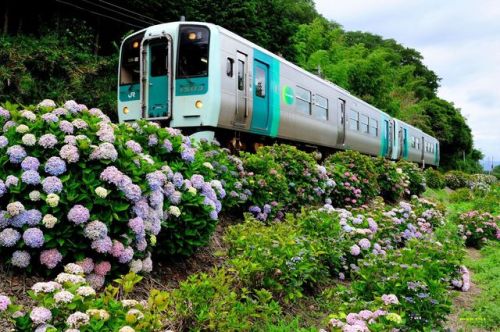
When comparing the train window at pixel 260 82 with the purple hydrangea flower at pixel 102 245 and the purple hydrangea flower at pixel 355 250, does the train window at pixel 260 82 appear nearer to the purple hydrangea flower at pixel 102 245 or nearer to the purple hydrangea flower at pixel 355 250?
the purple hydrangea flower at pixel 355 250

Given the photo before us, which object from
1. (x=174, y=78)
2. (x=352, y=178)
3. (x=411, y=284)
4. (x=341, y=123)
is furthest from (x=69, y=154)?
(x=341, y=123)

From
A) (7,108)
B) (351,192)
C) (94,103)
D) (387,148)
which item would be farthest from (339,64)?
(7,108)

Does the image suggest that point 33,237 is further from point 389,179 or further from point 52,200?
point 389,179

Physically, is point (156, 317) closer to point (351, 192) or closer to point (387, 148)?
point (351, 192)

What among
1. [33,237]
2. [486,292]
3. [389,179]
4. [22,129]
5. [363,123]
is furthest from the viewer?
[363,123]

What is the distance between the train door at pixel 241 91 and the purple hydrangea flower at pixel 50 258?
216 inches

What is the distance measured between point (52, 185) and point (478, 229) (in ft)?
21.4

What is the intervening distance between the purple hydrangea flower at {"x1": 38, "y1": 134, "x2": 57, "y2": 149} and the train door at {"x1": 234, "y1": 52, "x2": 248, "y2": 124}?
203 inches

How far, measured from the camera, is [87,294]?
2156 millimetres

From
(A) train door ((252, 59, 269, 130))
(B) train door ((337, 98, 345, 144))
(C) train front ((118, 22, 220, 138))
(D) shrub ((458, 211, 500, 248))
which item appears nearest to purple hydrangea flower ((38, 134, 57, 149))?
(C) train front ((118, 22, 220, 138))

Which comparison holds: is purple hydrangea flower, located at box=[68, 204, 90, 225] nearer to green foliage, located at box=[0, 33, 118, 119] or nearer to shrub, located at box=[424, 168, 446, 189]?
green foliage, located at box=[0, 33, 118, 119]

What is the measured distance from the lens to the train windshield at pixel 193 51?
25.8 feet

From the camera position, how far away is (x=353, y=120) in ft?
46.9

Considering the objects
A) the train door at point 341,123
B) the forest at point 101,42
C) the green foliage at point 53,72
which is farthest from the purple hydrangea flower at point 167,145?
the train door at point 341,123
